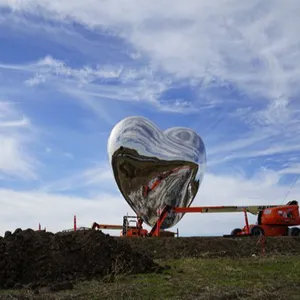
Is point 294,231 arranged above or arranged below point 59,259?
above

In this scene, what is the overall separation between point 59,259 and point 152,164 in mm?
15279

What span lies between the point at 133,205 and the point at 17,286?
17868mm

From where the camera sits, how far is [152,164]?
3028 cm

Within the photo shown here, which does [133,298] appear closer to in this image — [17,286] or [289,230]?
[17,286]

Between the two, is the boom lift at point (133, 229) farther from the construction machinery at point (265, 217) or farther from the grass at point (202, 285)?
the grass at point (202, 285)

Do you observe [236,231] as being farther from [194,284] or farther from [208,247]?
[194,284]

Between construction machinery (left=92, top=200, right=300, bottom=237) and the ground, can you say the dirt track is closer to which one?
the ground

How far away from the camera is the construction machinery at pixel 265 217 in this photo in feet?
95.7

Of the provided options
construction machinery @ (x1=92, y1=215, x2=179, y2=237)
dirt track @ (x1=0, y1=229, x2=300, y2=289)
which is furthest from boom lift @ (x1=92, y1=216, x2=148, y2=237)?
dirt track @ (x1=0, y1=229, x2=300, y2=289)

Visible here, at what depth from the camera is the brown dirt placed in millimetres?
22109

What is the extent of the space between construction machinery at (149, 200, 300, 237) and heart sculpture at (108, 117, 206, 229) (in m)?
0.74

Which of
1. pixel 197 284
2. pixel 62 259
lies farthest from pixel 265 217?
pixel 197 284

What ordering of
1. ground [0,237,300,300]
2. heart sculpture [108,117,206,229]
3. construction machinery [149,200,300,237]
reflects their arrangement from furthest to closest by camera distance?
heart sculpture [108,117,206,229]
construction machinery [149,200,300,237]
ground [0,237,300,300]

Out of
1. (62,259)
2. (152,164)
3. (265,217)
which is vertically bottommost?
(62,259)
